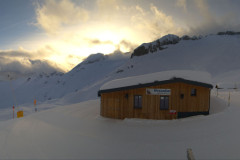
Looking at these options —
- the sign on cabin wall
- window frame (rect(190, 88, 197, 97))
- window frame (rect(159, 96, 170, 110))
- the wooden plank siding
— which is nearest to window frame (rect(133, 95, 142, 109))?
the wooden plank siding

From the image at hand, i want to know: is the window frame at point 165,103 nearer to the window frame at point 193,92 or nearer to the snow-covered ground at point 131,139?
the snow-covered ground at point 131,139

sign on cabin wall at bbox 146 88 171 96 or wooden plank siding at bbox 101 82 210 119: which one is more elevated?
sign on cabin wall at bbox 146 88 171 96

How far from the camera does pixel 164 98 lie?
41.6 ft

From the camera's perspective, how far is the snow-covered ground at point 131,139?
7.62m

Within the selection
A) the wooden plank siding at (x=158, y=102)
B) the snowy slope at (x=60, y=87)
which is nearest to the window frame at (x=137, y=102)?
the wooden plank siding at (x=158, y=102)

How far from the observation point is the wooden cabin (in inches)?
494

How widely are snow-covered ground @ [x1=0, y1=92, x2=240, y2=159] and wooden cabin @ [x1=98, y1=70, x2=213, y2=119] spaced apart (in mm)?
768

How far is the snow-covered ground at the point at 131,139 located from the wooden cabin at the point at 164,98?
0.77 m

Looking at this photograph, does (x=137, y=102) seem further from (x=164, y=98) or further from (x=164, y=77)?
(x=164, y=77)

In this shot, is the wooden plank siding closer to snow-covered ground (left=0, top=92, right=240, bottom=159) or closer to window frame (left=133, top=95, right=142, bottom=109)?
window frame (left=133, top=95, right=142, bottom=109)

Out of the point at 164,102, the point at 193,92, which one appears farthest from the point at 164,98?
the point at 193,92

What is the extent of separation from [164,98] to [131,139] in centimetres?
494

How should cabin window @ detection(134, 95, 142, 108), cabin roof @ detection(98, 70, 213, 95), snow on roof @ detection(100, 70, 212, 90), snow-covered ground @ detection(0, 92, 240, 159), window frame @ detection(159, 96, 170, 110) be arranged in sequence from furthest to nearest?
1. cabin window @ detection(134, 95, 142, 108)
2. window frame @ detection(159, 96, 170, 110)
3. snow on roof @ detection(100, 70, 212, 90)
4. cabin roof @ detection(98, 70, 213, 95)
5. snow-covered ground @ detection(0, 92, 240, 159)

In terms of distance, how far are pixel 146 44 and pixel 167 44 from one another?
33.7 ft
